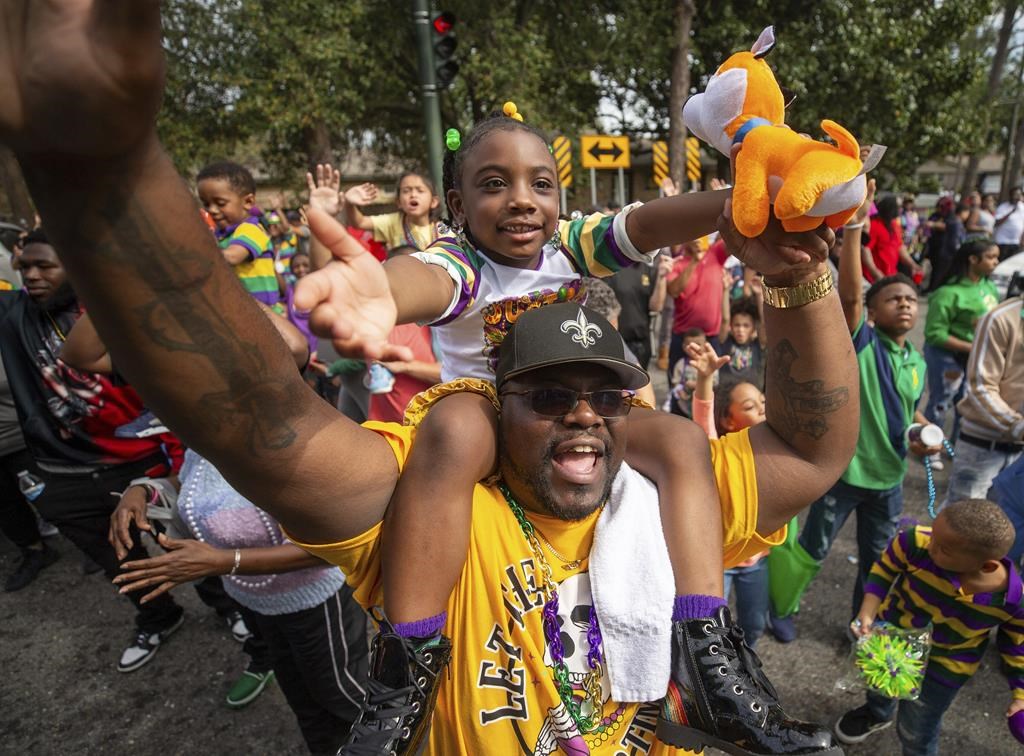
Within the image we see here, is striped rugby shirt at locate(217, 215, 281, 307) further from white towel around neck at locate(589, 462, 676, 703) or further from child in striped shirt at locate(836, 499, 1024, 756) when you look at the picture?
child in striped shirt at locate(836, 499, 1024, 756)

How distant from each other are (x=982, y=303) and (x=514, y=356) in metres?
5.02

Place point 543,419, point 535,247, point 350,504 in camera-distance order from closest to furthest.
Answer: point 350,504 → point 543,419 → point 535,247

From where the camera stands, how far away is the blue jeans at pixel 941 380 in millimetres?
5133

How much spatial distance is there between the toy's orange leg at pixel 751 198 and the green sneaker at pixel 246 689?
10.6 feet

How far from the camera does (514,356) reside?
142cm

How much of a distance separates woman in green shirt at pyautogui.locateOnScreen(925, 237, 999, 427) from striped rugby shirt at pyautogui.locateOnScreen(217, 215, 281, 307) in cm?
514

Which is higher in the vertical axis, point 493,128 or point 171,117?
point 171,117

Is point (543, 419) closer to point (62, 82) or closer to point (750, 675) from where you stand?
point (750, 675)

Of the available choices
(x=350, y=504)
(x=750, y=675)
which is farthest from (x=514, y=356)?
(x=750, y=675)

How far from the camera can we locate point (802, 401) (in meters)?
1.39

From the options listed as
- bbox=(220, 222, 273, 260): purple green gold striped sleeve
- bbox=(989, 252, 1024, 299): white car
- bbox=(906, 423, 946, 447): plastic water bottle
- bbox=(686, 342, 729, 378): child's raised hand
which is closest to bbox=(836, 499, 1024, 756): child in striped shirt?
bbox=(906, 423, 946, 447): plastic water bottle

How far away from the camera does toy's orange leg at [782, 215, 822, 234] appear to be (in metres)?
1.06

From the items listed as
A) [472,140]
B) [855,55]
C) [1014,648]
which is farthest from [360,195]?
[855,55]

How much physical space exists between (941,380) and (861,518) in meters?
2.58
